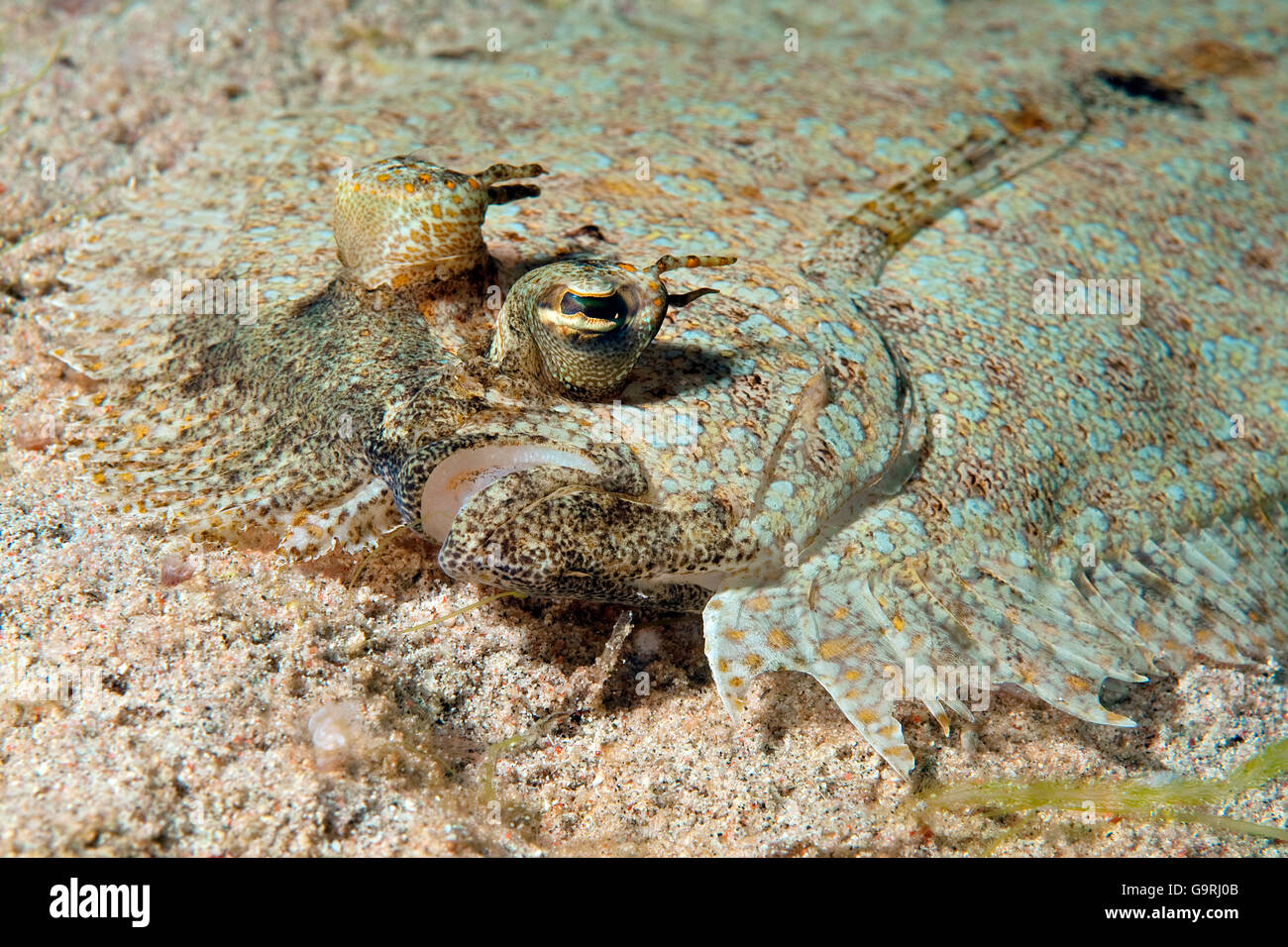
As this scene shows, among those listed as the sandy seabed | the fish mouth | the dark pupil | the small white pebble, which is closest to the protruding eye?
the dark pupil

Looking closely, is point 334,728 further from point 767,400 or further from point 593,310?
point 767,400

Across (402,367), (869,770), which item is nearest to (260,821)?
(402,367)

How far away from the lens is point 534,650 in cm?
324

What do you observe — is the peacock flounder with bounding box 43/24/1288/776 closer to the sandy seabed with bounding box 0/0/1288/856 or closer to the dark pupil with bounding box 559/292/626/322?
the dark pupil with bounding box 559/292/626/322

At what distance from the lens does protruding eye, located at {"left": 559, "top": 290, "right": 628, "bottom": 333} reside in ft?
8.70

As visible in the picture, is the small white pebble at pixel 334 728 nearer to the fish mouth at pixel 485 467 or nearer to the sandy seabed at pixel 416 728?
the sandy seabed at pixel 416 728

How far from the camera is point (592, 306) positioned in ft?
8.73

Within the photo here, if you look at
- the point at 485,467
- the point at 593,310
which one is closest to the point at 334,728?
Result: the point at 485,467

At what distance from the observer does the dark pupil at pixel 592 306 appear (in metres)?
2.65

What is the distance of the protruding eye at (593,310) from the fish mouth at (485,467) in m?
0.38

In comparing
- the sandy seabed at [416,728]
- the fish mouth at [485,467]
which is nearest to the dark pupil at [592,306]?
the fish mouth at [485,467]
